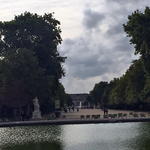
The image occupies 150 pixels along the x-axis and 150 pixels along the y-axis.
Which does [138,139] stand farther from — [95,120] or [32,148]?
[95,120]

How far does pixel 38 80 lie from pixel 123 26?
12450 millimetres

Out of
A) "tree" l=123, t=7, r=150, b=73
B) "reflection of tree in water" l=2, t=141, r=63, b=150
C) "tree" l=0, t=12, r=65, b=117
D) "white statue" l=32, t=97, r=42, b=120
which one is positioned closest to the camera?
"reflection of tree in water" l=2, t=141, r=63, b=150

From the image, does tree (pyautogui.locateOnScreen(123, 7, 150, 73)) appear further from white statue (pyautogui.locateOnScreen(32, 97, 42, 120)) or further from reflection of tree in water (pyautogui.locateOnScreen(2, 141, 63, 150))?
reflection of tree in water (pyautogui.locateOnScreen(2, 141, 63, 150))

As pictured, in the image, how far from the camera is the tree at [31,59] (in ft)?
224

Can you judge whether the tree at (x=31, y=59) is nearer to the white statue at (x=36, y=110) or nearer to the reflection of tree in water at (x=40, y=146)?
the white statue at (x=36, y=110)

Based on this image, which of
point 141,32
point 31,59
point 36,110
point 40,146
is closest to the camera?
point 40,146

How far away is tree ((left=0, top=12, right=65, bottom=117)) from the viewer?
68.2m

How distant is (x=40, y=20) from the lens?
252ft

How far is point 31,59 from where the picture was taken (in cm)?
6788

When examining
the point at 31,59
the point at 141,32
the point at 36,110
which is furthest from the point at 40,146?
the point at 36,110

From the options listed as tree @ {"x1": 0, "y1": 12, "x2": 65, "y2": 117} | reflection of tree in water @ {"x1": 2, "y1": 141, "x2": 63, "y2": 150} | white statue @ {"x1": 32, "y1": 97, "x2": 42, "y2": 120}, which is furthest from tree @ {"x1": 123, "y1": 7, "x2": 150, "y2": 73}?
reflection of tree in water @ {"x1": 2, "y1": 141, "x2": 63, "y2": 150}

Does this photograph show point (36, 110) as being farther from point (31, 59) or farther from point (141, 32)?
point (141, 32)

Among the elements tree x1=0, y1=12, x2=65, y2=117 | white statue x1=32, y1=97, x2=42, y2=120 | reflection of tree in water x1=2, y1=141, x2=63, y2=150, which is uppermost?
tree x1=0, y1=12, x2=65, y2=117

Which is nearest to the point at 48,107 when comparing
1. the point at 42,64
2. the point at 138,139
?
the point at 42,64
